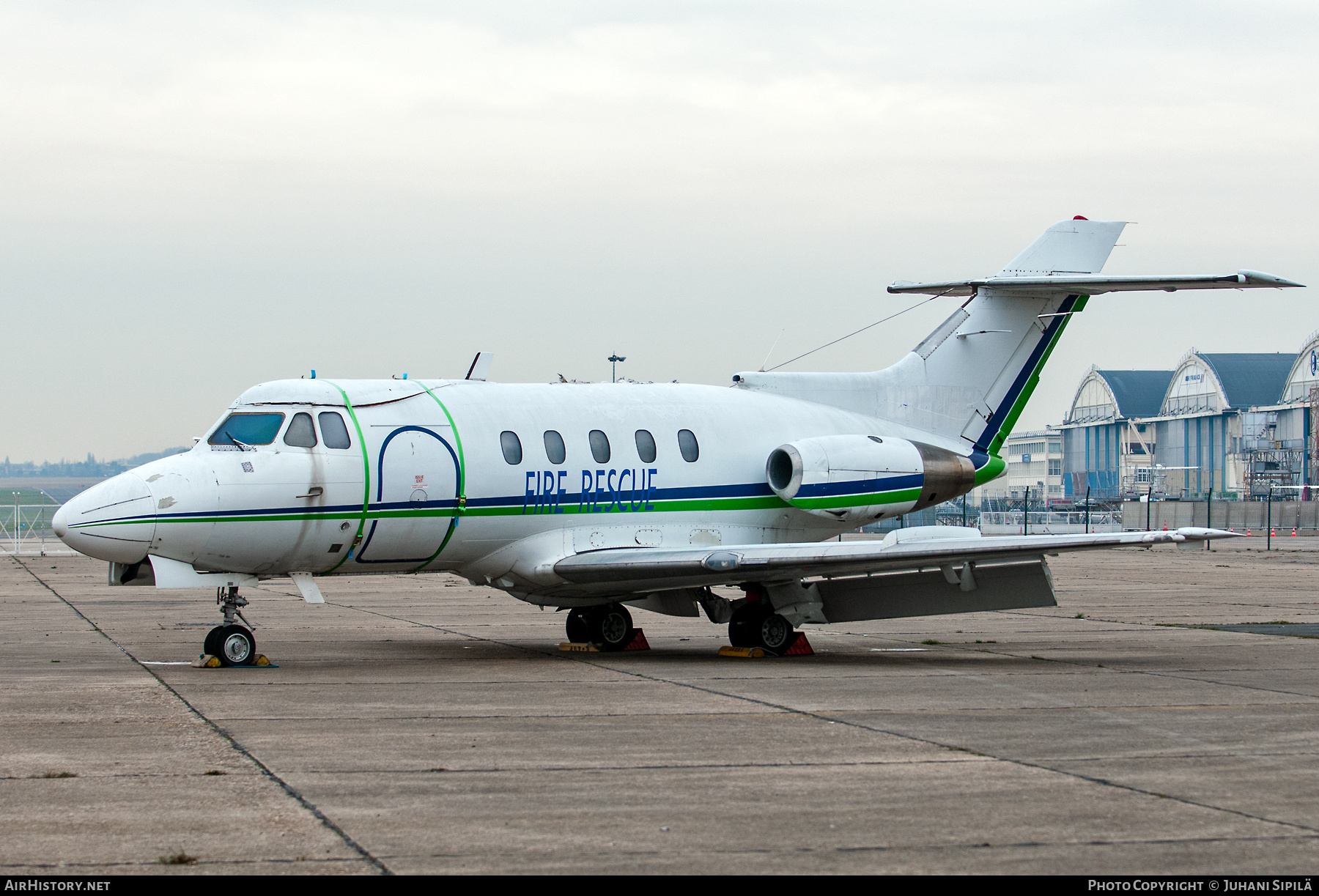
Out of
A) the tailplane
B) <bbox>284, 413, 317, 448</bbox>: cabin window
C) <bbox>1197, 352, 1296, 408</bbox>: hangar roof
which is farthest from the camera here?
<bbox>1197, 352, 1296, 408</bbox>: hangar roof

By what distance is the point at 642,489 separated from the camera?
57.8ft

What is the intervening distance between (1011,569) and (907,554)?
1.75 metres

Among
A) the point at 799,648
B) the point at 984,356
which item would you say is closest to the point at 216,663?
the point at 799,648

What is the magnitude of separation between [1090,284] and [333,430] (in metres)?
10.1

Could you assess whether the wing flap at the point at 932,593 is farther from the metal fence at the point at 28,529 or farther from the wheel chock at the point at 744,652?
the metal fence at the point at 28,529

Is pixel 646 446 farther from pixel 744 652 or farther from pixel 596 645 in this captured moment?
pixel 744 652

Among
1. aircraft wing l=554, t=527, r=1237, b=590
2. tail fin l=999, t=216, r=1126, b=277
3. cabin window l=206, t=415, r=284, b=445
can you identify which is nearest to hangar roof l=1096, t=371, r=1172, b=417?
tail fin l=999, t=216, r=1126, b=277

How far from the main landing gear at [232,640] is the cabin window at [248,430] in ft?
5.16

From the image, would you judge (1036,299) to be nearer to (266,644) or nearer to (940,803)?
(266,644)

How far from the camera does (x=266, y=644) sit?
734 inches

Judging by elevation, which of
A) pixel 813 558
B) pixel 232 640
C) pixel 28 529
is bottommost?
pixel 28 529

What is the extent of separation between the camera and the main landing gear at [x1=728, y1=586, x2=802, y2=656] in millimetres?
17125

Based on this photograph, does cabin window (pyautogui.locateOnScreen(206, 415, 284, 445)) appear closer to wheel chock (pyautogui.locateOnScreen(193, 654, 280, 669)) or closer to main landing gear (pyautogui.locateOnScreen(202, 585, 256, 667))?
main landing gear (pyautogui.locateOnScreen(202, 585, 256, 667))

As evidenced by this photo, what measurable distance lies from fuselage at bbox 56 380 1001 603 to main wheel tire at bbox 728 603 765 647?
3.80 ft
